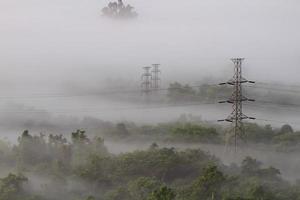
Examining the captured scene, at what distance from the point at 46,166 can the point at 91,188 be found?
8349mm

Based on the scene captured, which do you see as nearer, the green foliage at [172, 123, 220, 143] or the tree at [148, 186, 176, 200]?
the tree at [148, 186, 176, 200]

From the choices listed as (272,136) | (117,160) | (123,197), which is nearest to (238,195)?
(123,197)

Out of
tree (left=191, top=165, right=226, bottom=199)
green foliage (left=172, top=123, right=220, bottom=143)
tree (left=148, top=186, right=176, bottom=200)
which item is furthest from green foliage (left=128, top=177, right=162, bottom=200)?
green foliage (left=172, top=123, right=220, bottom=143)

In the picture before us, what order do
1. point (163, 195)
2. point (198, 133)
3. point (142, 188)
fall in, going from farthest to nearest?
point (198, 133) < point (142, 188) < point (163, 195)

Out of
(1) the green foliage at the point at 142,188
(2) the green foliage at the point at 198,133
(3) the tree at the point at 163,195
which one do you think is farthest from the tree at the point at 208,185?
(2) the green foliage at the point at 198,133

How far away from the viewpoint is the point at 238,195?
49406 millimetres

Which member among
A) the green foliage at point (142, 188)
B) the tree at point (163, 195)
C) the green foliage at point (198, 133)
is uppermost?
the green foliage at point (198, 133)

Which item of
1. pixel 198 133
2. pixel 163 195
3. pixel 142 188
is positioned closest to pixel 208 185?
pixel 142 188

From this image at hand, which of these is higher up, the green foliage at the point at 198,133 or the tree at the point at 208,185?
the green foliage at the point at 198,133

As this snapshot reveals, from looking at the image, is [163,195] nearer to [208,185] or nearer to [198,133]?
[208,185]

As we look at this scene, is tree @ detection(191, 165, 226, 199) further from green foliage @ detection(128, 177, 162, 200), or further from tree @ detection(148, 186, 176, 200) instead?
tree @ detection(148, 186, 176, 200)

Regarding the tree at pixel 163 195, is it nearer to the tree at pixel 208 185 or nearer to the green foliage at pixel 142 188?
the green foliage at pixel 142 188

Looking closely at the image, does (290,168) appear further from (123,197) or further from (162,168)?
(123,197)

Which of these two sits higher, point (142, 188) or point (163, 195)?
point (163, 195)
